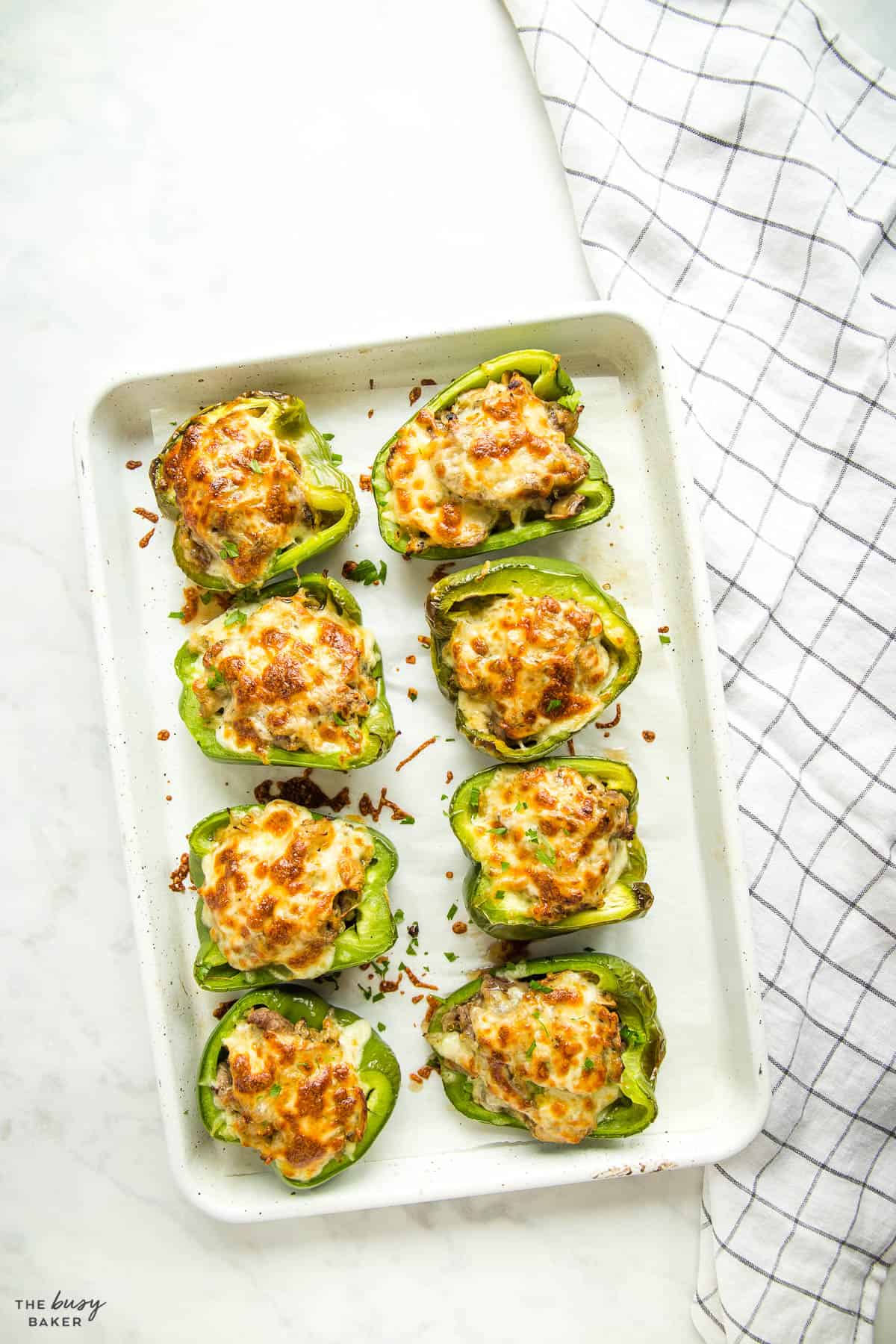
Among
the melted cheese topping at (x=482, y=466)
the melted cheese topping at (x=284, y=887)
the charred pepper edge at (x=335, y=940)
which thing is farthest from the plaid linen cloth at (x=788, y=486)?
the melted cheese topping at (x=284, y=887)

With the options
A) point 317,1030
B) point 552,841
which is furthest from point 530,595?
point 317,1030

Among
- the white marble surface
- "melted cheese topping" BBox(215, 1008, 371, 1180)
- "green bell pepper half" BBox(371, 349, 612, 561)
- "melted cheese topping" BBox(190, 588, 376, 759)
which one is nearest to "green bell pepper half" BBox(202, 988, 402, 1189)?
"melted cheese topping" BBox(215, 1008, 371, 1180)

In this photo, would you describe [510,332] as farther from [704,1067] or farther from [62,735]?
[704,1067]

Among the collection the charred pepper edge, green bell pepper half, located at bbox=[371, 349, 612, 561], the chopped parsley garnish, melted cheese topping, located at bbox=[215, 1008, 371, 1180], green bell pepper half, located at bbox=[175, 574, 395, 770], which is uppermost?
green bell pepper half, located at bbox=[371, 349, 612, 561]

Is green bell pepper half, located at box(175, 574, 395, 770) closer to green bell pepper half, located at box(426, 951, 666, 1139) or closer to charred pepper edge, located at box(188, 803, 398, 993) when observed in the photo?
charred pepper edge, located at box(188, 803, 398, 993)

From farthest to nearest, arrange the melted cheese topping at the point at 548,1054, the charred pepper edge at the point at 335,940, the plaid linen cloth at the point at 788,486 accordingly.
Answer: the plaid linen cloth at the point at 788,486, the charred pepper edge at the point at 335,940, the melted cheese topping at the point at 548,1054

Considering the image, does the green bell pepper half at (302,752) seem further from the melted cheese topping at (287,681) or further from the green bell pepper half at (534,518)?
the green bell pepper half at (534,518)

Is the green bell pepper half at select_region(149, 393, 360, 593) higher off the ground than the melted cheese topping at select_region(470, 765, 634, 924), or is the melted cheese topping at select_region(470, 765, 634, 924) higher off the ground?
the green bell pepper half at select_region(149, 393, 360, 593)
